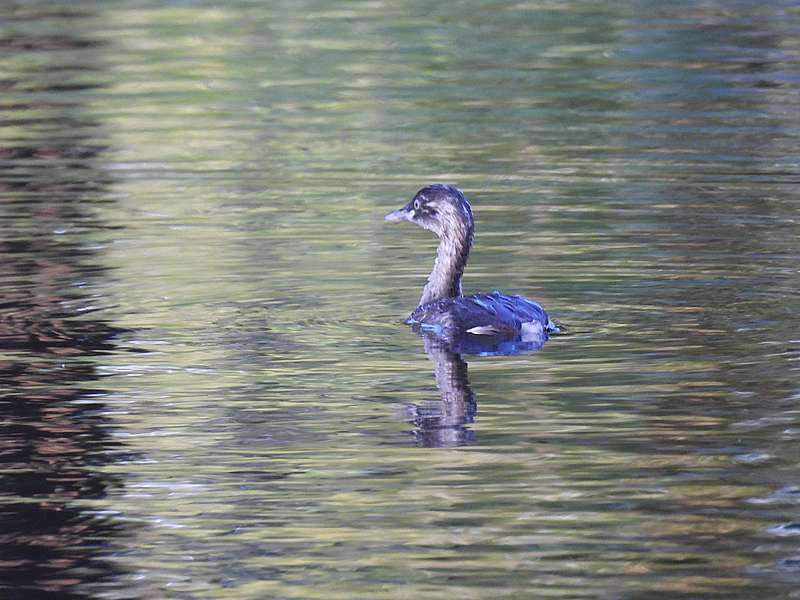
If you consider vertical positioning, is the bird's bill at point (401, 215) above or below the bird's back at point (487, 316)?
above

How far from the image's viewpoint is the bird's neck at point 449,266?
37.8 ft

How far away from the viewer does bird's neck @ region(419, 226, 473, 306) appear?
11.5 metres

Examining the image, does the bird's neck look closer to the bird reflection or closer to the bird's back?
the bird's back

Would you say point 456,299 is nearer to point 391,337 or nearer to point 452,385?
point 391,337

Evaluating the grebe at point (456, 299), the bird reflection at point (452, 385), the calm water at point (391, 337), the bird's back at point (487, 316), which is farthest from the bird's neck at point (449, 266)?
the bird reflection at point (452, 385)

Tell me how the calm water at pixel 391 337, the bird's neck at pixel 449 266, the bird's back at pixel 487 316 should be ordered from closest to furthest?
the calm water at pixel 391 337 → the bird's back at pixel 487 316 → the bird's neck at pixel 449 266

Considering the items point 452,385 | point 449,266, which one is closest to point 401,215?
point 449,266

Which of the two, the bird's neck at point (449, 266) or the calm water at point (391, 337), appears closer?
the calm water at point (391, 337)

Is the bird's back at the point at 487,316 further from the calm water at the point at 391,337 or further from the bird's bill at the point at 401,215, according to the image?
the bird's bill at the point at 401,215

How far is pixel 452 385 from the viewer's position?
31.5ft

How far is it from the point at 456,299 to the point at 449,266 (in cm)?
72

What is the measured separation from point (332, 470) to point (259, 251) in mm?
5233

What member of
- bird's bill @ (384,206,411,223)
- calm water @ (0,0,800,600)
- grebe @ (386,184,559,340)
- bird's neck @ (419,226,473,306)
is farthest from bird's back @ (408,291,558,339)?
bird's bill @ (384,206,411,223)

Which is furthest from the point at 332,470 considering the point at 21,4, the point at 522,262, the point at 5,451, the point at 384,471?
the point at 21,4
